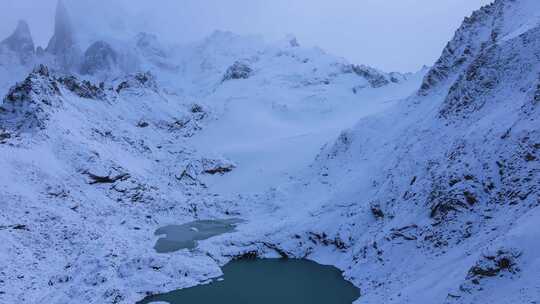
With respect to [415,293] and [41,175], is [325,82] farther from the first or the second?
[415,293]

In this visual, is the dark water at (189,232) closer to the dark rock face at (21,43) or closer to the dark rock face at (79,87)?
the dark rock face at (79,87)

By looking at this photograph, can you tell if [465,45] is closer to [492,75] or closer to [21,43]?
[492,75]

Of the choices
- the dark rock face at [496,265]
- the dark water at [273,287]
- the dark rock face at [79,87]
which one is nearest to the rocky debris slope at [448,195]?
the dark rock face at [496,265]

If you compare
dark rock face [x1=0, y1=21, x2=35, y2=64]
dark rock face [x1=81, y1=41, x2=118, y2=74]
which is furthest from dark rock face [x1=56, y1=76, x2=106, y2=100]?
dark rock face [x1=0, y1=21, x2=35, y2=64]

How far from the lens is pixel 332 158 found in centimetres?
6775

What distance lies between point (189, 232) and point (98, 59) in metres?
149

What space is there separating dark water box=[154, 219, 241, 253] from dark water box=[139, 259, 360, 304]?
697cm

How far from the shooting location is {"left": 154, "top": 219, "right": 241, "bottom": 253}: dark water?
163ft

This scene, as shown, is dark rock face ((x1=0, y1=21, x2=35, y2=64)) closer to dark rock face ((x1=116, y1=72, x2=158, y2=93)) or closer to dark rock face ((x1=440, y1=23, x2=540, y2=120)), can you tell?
dark rock face ((x1=116, y1=72, x2=158, y2=93))

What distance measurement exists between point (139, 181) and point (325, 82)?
3135 inches

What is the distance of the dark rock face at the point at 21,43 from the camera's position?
611 feet

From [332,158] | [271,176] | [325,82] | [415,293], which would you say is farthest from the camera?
[325,82]

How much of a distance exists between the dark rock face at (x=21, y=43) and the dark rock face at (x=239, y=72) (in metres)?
98.5

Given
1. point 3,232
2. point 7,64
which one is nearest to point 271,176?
point 3,232
